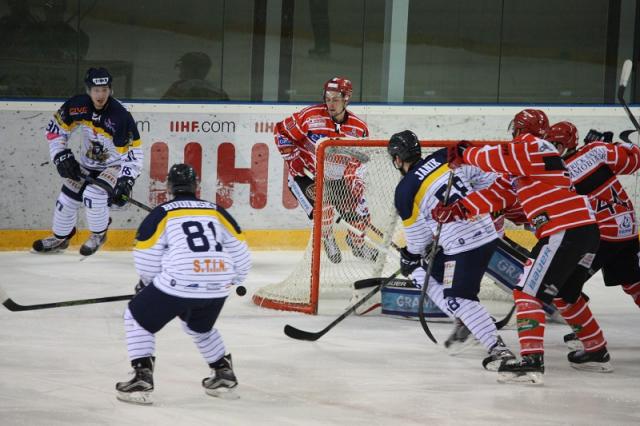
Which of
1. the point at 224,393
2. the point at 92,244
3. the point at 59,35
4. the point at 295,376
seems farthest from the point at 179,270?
the point at 59,35

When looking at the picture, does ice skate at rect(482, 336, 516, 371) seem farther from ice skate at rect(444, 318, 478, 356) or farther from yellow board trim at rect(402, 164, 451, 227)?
yellow board trim at rect(402, 164, 451, 227)

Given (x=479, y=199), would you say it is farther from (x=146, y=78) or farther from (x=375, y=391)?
(x=146, y=78)

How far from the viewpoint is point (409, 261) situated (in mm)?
5004

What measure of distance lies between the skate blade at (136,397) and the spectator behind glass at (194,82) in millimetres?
4381

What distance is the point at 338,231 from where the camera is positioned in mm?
6457

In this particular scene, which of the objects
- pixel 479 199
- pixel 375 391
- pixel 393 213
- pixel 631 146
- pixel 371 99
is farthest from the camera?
pixel 371 99

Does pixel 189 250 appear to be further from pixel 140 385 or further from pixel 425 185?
pixel 425 185

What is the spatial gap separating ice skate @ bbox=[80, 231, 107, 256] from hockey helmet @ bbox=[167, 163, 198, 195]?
3305mm

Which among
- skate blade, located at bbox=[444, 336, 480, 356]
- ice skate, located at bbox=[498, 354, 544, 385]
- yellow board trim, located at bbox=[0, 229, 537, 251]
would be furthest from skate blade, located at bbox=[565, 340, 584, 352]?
yellow board trim, located at bbox=[0, 229, 537, 251]

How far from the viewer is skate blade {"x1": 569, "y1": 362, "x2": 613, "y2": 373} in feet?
16.0

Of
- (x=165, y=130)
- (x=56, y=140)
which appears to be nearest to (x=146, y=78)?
(x=165, y=130)

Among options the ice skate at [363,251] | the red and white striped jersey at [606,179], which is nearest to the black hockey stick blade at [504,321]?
Answer: the red and white striped jersey at [606,179]

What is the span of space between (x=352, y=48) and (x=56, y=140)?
8.14 feet

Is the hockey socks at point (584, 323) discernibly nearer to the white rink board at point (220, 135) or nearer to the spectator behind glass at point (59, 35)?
the white rink board at point (220, 135)
